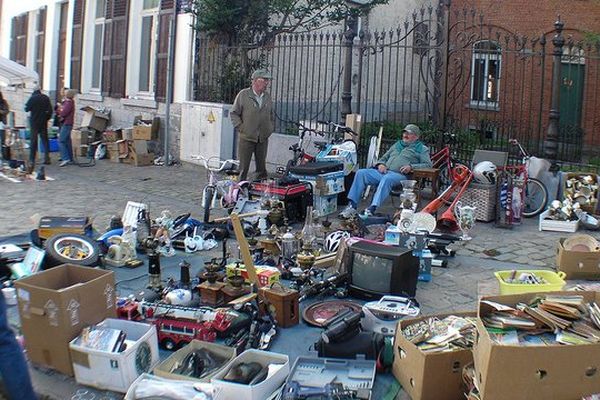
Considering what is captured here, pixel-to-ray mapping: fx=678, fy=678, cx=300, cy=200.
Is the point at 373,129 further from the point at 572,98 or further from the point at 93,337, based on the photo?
the point at 93,337

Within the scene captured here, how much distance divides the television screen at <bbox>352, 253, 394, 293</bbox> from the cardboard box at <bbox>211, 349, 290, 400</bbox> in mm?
1696

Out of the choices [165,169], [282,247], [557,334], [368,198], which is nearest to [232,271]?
[282,247]

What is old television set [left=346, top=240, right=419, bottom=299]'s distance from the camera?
17.7 ft

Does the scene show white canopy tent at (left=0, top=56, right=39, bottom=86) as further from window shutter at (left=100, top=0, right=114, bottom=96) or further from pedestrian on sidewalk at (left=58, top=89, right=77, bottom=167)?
window shutter at (left=100, top=0, right=114, bottom=96)

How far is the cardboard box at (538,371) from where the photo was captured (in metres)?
3.24

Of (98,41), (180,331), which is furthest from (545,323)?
(98,41)

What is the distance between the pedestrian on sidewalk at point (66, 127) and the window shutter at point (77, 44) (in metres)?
3.91

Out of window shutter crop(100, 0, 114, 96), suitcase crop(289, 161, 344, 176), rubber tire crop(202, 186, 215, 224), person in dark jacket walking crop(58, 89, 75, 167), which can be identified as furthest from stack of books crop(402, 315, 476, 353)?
window shutter crop(100, 0, 114, 96)

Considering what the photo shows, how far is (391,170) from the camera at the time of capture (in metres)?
8.96

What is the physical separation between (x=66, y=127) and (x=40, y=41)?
7.51 m

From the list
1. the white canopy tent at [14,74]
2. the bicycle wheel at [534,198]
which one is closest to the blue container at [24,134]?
the white canopy tent at [14,74]

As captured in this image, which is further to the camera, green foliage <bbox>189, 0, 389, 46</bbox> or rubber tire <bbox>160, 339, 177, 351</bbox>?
green foliage <bbox>189, 0, 389, 46</bbox>

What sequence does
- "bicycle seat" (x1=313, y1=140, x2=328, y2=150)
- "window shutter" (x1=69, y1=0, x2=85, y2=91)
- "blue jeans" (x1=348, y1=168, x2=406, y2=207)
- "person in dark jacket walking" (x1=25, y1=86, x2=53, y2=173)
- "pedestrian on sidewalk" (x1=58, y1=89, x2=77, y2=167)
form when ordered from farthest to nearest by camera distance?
1. "window shutter" (x1=69, y1=0, x2=85, y2=91)
2. "pedestrian on sidewalk" (x1=58, y1=89, x2=77, y2=167)
3. "person in dark jacket walking" (x1=25, y1=86, x2=53, y2=173)
4. "bicycle seat" (x1=313, y1=140, x2=328, y2=150)
5. "blue jeans" (x1=348, y1=168, x2=406, y2=207)

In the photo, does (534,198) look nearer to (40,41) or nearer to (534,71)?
(534,71)
